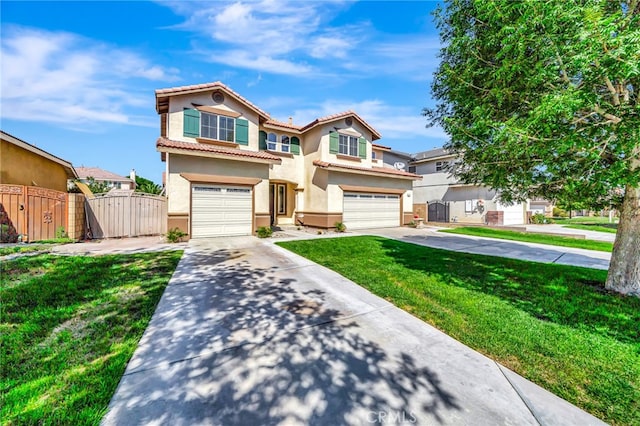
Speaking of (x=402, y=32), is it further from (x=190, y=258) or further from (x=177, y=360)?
(x=177, y=360)

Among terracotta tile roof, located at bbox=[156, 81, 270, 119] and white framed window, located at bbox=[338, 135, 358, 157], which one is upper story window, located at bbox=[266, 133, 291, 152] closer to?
terracotta tile roof, located at bbox=[156, 81, 270, 119]

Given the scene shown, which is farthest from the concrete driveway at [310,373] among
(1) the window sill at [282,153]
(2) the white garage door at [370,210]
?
(1) the window sill at [282,153]

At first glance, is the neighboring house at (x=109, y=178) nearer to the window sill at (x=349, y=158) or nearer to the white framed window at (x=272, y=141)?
the white framed window at (x=272, y=141)

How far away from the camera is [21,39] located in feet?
22.6

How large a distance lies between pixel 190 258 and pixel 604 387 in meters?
8.86

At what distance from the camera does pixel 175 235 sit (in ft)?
35.1

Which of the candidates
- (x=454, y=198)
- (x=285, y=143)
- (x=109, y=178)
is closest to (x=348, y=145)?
(x=285, y=143)

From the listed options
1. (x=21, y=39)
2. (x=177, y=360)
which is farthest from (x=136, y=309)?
(x=21, y=39)

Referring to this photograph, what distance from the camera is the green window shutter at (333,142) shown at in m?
16.1

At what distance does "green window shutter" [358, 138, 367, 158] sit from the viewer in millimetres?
17625

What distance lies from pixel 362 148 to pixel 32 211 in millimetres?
16581

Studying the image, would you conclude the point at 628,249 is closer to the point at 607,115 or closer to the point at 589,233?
the point at 607,115

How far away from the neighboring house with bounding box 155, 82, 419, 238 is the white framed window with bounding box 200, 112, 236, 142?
0.05 meters

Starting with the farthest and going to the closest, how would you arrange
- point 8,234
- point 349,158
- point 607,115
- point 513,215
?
1. point 513,215
2. point 349,158
3. point 8,234
4. point 607,115
